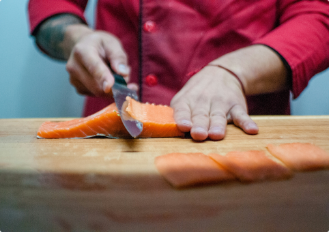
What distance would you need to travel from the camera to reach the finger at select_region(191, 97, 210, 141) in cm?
97

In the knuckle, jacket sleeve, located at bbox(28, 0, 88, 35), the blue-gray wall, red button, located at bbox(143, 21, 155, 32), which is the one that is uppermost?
jacket sleeve, located at bbox(28, 0, 88, 35)

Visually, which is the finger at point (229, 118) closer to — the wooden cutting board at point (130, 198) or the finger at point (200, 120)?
the finger at point (200, 120)

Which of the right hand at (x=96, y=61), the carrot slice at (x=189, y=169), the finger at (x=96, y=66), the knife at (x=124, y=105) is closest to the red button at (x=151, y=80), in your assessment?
the right hand at (x=96, y=61)

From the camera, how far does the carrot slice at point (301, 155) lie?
788 mm

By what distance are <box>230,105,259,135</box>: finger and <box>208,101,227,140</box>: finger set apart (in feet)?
0.18

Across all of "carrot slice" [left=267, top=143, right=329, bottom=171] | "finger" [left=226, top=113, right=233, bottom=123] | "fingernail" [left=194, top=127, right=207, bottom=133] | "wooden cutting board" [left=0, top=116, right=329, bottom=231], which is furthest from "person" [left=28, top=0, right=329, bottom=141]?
"wooden cutting board" [left=0, top=116, right=329, bottom=231]

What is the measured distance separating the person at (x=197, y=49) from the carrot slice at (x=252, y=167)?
0.28 metres

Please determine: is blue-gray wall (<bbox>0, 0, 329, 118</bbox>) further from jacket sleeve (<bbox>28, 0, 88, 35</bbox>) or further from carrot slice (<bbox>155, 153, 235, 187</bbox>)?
carrot slice (<bbox>155, 153, 235, 187</bbox>)

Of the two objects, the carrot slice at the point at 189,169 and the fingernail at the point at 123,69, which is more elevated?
the fingernail at the point at 123,69

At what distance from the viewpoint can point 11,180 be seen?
0.72 meters

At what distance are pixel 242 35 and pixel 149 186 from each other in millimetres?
1208

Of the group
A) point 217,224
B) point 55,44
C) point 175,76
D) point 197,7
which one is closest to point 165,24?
point 197,7

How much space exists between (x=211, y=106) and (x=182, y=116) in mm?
188

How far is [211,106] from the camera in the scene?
3.87ft
